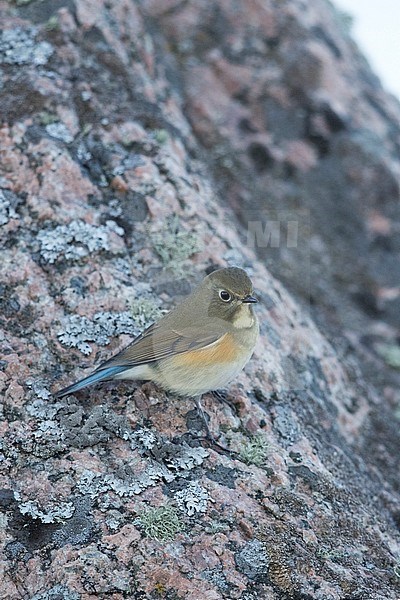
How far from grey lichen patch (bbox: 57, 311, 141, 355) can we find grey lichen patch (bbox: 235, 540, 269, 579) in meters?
1.62

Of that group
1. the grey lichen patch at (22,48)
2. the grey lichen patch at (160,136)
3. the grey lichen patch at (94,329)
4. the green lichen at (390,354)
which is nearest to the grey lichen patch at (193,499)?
the grey lichen patch at (94,329)

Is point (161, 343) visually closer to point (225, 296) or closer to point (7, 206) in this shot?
point (225, 296)

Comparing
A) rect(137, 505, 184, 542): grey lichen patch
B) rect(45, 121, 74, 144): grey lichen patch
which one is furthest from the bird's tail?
rect(45, 121, 74, 144): grey lichen patch

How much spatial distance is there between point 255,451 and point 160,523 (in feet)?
2.98

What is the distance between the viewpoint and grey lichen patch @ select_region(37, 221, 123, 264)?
16.7 ft

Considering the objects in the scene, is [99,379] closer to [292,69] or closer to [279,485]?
[279,485]

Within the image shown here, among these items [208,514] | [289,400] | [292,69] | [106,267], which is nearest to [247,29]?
[292,69]

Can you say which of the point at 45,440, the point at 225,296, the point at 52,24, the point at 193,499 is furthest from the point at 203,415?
the point at 52,24

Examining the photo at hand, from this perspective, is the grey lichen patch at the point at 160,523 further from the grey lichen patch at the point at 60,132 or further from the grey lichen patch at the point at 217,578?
the grey lichen patch at the point at 60,132

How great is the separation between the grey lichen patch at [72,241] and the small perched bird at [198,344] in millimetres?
814

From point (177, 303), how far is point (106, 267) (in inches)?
22.1

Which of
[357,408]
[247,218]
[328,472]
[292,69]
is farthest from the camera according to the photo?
[292,69]

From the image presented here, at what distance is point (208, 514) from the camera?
12.8 ft

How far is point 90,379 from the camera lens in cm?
431
